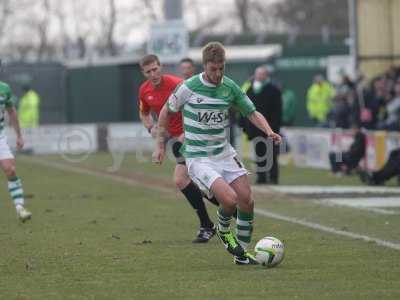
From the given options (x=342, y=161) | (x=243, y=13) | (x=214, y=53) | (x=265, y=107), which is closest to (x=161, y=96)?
(x=214, y=53)

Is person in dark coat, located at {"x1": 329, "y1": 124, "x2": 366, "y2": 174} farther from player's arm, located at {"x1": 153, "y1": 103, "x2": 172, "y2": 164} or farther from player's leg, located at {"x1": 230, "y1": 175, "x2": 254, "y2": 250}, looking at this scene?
player's leg, located at {"x1": 230, "y1": 175, "x2": 254, "y2": 250}

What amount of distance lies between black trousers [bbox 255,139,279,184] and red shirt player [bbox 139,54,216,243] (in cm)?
823

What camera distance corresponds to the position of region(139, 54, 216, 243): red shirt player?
1293cm

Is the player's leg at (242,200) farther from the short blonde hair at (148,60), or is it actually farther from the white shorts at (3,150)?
the white shorts at (3,150)

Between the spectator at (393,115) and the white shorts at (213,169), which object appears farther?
the spectator at (393,115)

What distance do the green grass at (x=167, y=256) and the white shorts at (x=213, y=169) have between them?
2.44 ft

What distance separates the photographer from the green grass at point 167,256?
30.0 ft

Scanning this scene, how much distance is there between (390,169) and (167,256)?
10.0m

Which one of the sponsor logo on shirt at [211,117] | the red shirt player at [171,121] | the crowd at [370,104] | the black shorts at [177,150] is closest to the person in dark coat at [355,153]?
the crowd at [370,104]

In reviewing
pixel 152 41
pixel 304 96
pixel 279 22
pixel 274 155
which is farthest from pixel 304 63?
pixel 279 22

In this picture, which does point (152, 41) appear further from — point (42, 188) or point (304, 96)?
point (304, 96)

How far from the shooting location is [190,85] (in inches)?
427

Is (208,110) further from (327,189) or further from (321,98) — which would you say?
(321,98)

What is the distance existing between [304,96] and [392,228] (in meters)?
29.0
